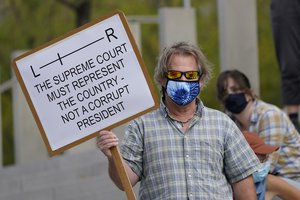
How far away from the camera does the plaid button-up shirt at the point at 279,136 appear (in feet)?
23.2

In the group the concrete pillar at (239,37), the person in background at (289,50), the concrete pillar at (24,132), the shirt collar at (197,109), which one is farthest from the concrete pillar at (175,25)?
the shirt collar at (197,109)

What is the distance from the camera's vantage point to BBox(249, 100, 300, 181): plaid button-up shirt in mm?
7059

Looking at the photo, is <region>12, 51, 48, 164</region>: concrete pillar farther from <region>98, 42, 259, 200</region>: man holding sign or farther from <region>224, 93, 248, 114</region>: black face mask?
<region>98, 42, 259, 200</region>: man holding sign

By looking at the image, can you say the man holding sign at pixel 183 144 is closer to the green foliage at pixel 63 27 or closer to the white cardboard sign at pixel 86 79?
the white cardboard sign at pixel 86 79

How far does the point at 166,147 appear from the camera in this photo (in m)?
5.51

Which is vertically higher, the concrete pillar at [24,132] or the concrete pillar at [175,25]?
the concrete pillar at [175,25]

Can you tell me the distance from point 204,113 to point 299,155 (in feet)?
5.65

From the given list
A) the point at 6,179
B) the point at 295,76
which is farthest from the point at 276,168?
the point at 6,179

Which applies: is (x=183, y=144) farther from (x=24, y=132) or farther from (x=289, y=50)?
(x=24, y=132)

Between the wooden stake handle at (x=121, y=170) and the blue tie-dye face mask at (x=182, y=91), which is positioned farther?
the blue tie-dye face mask at (x=182, y=91)

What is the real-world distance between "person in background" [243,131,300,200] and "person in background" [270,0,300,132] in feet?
8.78

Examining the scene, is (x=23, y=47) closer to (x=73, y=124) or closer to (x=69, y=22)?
(x=69, y=22)

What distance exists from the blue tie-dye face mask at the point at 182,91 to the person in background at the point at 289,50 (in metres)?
3.70

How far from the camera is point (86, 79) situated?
5.61m
